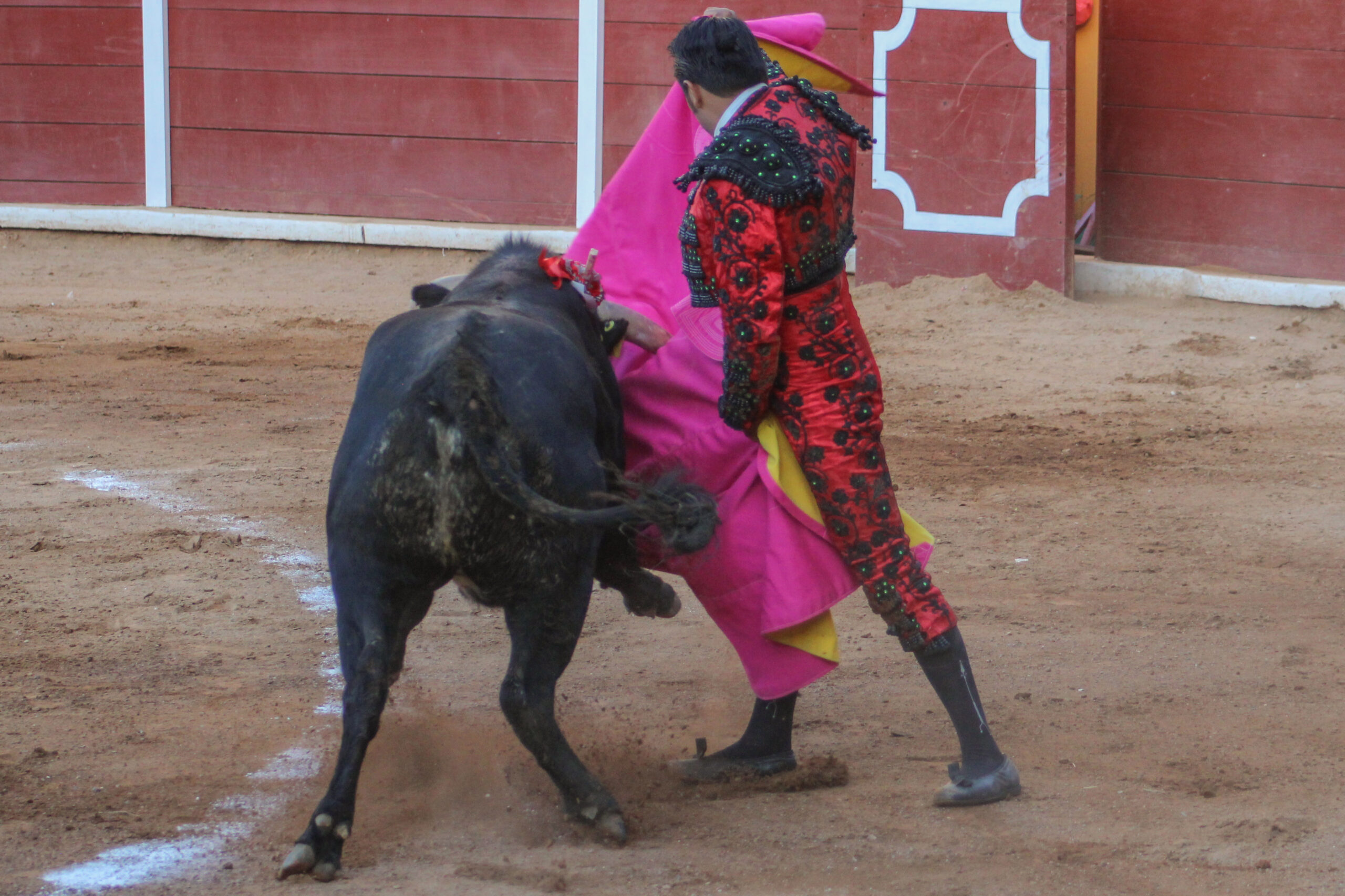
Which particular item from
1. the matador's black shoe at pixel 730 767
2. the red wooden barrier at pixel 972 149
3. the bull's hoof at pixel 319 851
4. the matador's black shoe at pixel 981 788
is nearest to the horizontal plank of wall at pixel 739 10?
the red wooden barrier at pixel 972 149

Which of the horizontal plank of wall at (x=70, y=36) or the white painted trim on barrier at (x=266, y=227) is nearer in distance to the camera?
the white painted trim on barrier at (x=266, y=227)

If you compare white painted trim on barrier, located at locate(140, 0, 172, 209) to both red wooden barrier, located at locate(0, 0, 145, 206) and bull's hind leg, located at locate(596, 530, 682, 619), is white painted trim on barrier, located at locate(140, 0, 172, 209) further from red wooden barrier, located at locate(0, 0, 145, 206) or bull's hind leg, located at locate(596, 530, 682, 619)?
bull's hind leg, located at locate(596, 530, 682, 619)

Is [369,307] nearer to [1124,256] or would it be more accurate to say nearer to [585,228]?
[1124,256]

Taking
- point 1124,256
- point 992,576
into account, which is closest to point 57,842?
Result: point 992,576

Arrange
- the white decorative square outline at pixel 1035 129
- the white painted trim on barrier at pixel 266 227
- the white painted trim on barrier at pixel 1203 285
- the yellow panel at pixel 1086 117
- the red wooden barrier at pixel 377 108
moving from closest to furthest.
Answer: the white painted trim on barrier at pixel 1203 285, the white decorative square outline at pixel 1035 129, the yellow panel at pixel 1086 117, the white painted trim on barrier at pixel 266 227, the red wooden barrier at pixel 377 108

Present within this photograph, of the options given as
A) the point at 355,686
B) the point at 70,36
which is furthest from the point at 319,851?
the point at 70,36

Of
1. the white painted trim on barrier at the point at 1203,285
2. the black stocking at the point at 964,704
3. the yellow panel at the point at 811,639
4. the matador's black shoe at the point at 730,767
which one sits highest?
the white painted trim on barrier at the point at 1203,285

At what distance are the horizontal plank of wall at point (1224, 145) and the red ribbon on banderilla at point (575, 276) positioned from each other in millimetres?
4872

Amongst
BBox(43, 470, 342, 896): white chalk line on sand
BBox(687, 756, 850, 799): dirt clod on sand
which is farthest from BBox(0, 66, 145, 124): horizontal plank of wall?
BBox(687, 756, 850, 799): dirt clod on sand

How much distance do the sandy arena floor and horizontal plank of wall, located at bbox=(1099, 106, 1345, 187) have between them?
0.90 metres

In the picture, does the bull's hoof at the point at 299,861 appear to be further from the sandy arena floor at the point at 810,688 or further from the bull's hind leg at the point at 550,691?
the bull's hind leg at the point at 550,691

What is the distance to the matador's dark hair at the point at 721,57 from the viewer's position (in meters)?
2.26

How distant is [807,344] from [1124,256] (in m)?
5.11

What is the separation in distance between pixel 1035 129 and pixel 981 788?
474 centimetres
